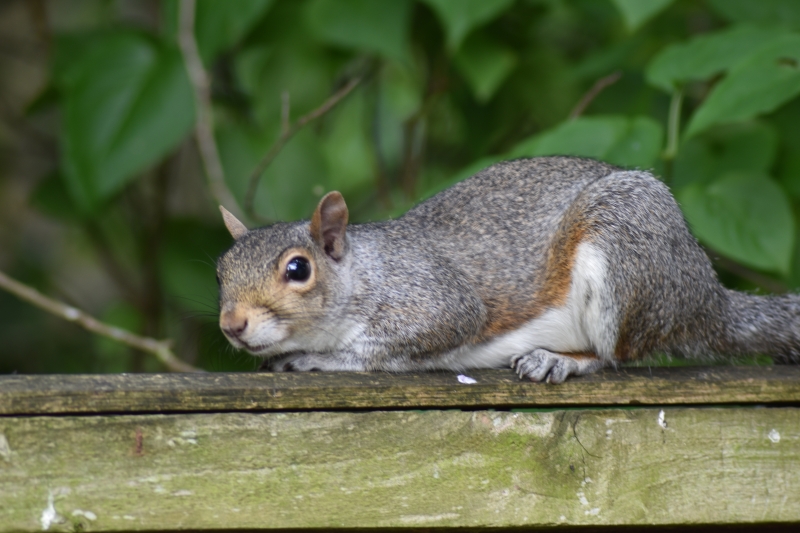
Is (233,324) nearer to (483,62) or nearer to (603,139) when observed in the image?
(603,139)

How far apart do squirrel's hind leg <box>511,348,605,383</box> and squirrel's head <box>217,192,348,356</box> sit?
432 mm

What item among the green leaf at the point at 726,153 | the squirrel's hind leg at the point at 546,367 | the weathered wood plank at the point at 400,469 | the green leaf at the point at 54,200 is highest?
the green leaf at the point at 54,200

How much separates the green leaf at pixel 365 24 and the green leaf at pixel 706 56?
0.77m

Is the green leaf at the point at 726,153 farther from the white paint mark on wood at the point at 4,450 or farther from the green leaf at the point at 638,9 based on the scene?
the white paint mark on wood at the point at 4,450

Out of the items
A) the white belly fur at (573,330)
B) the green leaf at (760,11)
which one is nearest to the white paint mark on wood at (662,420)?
the white belly fur at (573,330)

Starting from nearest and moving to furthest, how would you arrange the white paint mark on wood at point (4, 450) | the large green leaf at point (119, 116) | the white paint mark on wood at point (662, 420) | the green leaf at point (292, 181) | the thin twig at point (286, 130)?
the white paint mark on wood at point (4, 450) < the white paint mark on wood at point (662, 420) < the thin twig at point (286, 130) < the large green leaf at point (119, 116) < the green leaf at point (292, 181)

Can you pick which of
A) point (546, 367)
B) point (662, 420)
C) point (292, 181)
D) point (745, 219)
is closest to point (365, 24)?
point (292, 181)

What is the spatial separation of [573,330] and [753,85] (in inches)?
29.0

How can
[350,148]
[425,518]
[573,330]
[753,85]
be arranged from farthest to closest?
[350,148] < [753,85] < [573,330] < [425,518]

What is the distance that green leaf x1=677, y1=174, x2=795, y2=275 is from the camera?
2.31 meters

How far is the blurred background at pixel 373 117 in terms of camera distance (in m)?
2.37

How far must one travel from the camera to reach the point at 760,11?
277 centimetres

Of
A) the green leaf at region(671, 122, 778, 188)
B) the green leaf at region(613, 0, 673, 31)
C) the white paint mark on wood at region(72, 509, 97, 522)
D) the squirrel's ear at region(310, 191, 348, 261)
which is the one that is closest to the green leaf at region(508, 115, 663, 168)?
the green leaf at region(613, 0, 673, 31)

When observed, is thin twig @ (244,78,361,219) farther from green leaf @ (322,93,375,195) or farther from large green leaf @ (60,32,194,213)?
green leaf @ (322,93,375,195)
